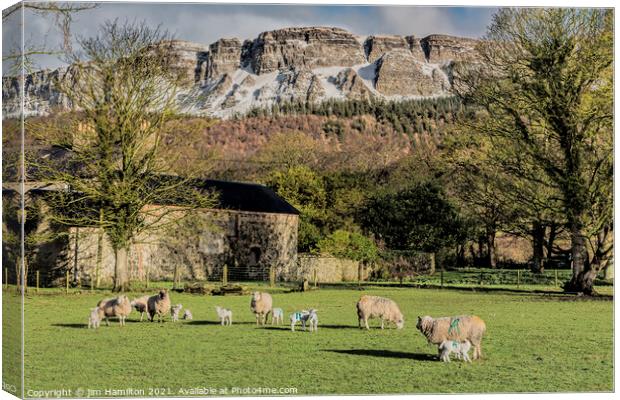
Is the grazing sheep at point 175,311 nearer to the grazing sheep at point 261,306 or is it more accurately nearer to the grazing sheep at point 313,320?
the grazing sheep at point 261,306

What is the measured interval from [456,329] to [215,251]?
21.5 ft

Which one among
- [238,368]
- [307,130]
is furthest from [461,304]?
[238,368]

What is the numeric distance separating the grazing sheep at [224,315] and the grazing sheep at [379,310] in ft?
7.68

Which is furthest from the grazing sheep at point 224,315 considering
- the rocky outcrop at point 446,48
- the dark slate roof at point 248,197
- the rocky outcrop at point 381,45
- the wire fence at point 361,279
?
the rocky outcrop at point 446,48

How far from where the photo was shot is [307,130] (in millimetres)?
17219

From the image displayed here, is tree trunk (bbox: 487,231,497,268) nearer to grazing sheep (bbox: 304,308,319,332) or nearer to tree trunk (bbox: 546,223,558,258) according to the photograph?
tree trunk (bbox: 546,223,558,258)

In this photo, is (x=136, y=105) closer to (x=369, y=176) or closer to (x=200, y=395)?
(x=369, y=176)

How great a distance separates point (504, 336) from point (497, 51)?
18.6ft

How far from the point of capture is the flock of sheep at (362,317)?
546 inches

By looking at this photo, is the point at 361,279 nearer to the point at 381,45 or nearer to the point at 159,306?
the point at 159,306

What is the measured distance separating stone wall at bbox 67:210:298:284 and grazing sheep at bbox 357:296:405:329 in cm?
226

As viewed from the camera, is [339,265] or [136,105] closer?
[339,265]

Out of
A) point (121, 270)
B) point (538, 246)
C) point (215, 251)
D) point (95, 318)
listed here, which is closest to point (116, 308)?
point (95, 318)

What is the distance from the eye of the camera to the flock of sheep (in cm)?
1387
